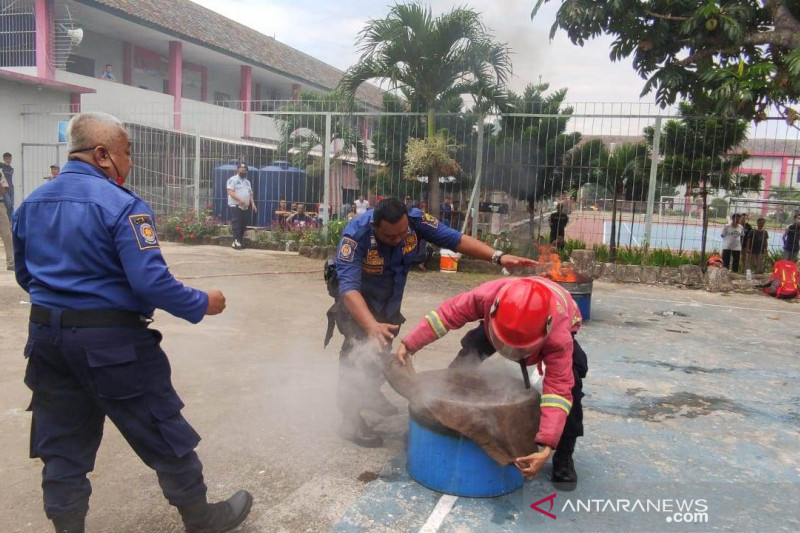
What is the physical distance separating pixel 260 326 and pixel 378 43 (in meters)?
→ 6.89

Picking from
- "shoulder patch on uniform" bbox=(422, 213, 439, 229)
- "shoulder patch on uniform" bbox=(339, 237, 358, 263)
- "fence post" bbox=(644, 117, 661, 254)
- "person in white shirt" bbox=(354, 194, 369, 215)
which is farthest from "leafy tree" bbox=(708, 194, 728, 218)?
"shoulder patch on uniform" bbox=(339, 237, 358, 263)

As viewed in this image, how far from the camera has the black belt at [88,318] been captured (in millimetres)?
2182

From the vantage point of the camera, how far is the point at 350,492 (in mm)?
2994

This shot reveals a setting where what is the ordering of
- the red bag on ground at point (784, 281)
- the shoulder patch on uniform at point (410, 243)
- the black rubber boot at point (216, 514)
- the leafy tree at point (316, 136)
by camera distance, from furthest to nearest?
the leafy tree at point (316, 136)
the red bag on ground at point (784, 281)
the shoulder patch on uniform at point (410, 243)
the black rubber boot at point (216, 514)

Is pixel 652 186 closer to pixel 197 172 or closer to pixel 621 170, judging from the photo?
pixel 621 170

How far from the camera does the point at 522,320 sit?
2498 mm

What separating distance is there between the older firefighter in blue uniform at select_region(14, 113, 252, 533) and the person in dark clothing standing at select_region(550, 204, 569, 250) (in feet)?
31.9

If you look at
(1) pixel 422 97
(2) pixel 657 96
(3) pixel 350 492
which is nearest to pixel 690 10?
(2) pixel 657 96

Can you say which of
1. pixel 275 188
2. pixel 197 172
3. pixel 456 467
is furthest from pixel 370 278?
pixel 197 172

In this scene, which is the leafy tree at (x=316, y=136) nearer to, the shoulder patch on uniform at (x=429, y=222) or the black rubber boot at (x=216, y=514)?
the shoulder patch on uniform at (x=429, y=222)

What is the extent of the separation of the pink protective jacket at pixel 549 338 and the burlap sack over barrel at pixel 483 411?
12cm

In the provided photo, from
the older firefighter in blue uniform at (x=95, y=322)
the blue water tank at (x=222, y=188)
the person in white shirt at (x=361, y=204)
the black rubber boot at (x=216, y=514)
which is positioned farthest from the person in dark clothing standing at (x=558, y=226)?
the older firefighter in blue uniform at (x=95, y=322)

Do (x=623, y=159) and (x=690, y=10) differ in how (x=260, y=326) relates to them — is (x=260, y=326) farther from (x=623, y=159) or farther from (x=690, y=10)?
(x=690, y=10)

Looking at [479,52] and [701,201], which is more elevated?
[479,52]
